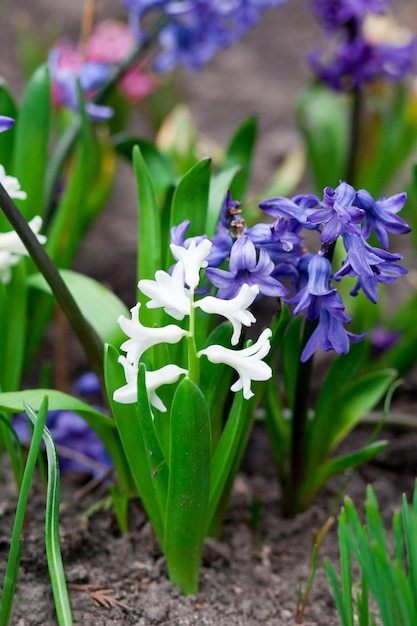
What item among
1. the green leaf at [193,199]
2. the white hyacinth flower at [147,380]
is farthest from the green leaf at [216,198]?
the white hyacinth flower at [147,380]

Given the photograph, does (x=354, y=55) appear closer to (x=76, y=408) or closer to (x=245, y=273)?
(x=245, y=273)

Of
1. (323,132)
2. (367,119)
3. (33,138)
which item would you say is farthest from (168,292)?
(367,119)

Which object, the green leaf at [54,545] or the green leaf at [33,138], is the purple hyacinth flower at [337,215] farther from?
the green leaf at [33,138]

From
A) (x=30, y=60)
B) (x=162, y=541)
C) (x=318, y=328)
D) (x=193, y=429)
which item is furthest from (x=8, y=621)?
(x=30, y=60)

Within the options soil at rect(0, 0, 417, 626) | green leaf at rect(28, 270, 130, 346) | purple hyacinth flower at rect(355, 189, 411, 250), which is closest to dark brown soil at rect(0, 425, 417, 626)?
soil at rect(0, 0, 417, 626)

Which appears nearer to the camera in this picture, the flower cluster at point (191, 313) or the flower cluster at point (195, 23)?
the flower cluster at point (191, 313)
